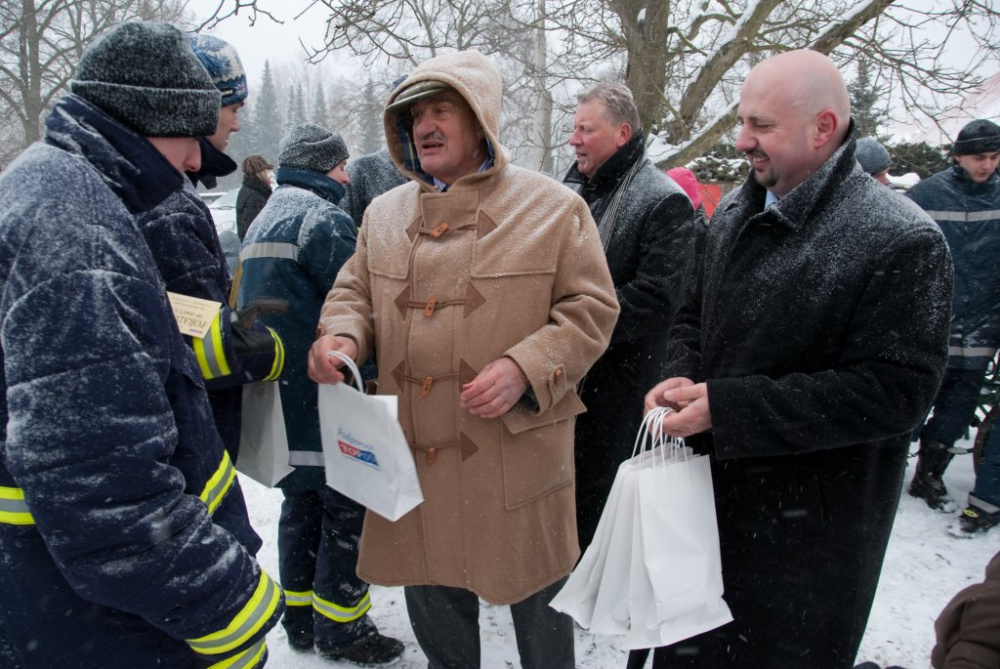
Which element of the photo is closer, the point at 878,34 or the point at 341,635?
the point at 341,635

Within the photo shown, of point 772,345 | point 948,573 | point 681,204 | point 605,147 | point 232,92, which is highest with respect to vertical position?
point 232,92

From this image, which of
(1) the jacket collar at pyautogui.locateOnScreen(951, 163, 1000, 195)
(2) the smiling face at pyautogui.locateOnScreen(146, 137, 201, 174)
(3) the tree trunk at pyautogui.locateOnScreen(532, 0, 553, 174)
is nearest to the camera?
(2) the smiling face at pyautogui.locateOnScreen(146, 137, 201, 174)

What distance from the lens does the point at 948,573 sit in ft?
12.1

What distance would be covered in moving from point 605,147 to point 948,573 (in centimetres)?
303

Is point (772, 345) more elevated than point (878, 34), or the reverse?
point (878, 34)

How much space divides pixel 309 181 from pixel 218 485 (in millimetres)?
1794

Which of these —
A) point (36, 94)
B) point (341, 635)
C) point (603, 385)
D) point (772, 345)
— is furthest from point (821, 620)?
point (36, 94)

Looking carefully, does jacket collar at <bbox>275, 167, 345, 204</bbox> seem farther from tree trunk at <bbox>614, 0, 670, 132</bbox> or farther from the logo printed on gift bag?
tree trunk at <bbox>614, 0, 670, 132</bbox>

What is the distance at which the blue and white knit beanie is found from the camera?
2104 mm

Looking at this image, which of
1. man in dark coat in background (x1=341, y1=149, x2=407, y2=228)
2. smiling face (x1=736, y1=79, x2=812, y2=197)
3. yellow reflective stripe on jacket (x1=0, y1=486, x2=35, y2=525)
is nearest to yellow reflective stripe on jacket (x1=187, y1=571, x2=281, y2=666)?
yellow reflective stripe on jacket (x1=0, y1=486, x2=35, y2=525)

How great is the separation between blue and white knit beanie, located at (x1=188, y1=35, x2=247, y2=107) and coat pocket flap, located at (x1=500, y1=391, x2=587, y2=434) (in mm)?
1372

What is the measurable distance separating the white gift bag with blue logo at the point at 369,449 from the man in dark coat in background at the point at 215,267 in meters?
0.23

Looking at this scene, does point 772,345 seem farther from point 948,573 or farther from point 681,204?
point 948,573

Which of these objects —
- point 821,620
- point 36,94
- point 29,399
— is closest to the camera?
point 29,399
